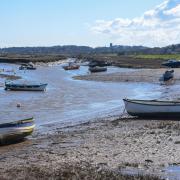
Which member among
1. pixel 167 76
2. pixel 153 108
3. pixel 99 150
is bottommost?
pixel 167 76

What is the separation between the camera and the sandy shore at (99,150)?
54.3 feet

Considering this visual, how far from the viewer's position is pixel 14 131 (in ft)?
74.3

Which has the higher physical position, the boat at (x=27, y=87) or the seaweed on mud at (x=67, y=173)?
the seaweed on mud at (x=67, y=173)

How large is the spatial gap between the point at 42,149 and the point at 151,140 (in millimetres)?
4801

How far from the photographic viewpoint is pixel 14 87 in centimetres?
5694

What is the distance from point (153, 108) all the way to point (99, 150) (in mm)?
9960

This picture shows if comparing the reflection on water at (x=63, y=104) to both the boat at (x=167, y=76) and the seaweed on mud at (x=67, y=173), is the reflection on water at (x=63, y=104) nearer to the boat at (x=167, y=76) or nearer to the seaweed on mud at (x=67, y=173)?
the boat at (x=167, y=76)

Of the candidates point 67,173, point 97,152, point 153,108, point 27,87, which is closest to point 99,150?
point 97,152

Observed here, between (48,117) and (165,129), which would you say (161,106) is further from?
(48,117)

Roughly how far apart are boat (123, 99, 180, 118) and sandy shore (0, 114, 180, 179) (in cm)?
148

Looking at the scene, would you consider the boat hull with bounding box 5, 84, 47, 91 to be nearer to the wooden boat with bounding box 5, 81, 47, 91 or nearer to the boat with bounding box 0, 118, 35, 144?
the wooden boat with bounding box 5, 81, 47, 91

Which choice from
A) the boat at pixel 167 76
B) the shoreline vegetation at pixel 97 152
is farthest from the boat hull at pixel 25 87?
the shoreline vegetation at pixel 97 152

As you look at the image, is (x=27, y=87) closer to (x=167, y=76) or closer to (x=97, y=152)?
(x=167, y=76)

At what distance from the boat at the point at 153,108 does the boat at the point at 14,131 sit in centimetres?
812
